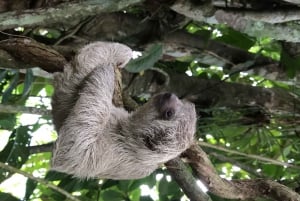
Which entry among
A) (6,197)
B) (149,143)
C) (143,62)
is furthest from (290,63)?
(6,197)

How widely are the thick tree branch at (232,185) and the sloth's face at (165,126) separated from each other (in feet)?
0.24

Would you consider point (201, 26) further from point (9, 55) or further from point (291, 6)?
point (9, 55)

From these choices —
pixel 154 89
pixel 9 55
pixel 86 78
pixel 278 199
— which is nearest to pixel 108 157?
pixel 86 78

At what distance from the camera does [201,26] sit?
11.4 ft

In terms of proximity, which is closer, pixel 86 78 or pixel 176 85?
pixel 86 78

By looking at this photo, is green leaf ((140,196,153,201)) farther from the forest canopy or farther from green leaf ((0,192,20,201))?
green leaf ((0,192,20,201))

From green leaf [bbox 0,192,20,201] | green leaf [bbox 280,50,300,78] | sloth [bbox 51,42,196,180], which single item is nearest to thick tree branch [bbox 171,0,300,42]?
green leaf [bbox 280,50,300,78]

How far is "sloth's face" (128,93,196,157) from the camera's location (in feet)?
6.78

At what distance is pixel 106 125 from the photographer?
2182 millimetres

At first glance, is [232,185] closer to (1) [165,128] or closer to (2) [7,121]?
(1) [165,128]

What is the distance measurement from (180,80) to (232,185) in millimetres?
1060

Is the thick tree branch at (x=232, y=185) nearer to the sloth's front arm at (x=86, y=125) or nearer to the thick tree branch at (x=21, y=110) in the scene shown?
the sloth's front arm at (x=86, y=125)

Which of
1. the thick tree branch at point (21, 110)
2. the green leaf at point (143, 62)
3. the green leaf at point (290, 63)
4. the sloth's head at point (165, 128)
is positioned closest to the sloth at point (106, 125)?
the sloth's head at point (165, 128)

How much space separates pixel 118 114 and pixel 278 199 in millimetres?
752
